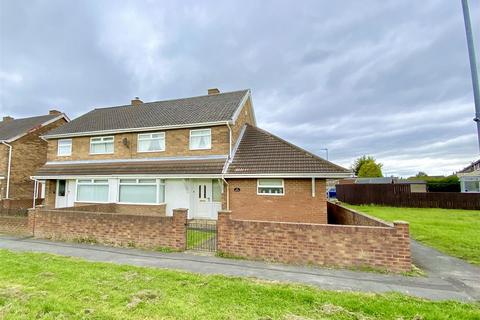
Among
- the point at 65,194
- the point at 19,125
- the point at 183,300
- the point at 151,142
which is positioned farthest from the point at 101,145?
the point at 183,300

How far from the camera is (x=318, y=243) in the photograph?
696cm

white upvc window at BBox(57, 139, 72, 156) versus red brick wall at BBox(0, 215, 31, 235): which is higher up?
white upvc window at BBox(57, 139, 72, 156)

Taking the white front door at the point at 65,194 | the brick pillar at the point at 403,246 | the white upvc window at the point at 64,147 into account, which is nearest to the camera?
the brick pillar at the point at 403,246

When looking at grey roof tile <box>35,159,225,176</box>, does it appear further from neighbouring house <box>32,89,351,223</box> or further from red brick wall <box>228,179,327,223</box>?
red brick wall <box>228,179,327,223</box>

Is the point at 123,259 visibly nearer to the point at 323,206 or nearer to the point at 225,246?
the point at 225,246

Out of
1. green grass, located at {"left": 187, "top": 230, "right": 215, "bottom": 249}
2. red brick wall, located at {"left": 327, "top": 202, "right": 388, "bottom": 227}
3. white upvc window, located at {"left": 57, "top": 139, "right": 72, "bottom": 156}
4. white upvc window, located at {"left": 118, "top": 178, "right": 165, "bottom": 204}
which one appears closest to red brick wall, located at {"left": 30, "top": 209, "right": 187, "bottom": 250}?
green grass, located at {"left": 187, "top": 230, "right": 215, "bottom": 249}

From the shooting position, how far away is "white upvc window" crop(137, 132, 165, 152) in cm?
1527

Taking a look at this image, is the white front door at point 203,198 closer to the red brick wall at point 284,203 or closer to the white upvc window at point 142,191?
the red brick wall at point 284,203

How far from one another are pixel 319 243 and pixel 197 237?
4.48m

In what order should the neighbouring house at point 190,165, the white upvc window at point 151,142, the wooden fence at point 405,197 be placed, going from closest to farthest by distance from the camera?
the neighbouring house at point 190,165
the white upvc window at point 151,142
the wooden fence at point 405,197

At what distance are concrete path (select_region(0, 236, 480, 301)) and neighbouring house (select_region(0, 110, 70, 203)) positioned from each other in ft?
47.5

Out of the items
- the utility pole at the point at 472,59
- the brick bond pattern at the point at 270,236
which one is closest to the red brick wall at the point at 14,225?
the brick bond pattern at the point at 270,236

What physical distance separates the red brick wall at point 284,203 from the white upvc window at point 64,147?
1203cm

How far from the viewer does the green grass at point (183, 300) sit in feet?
13.6
